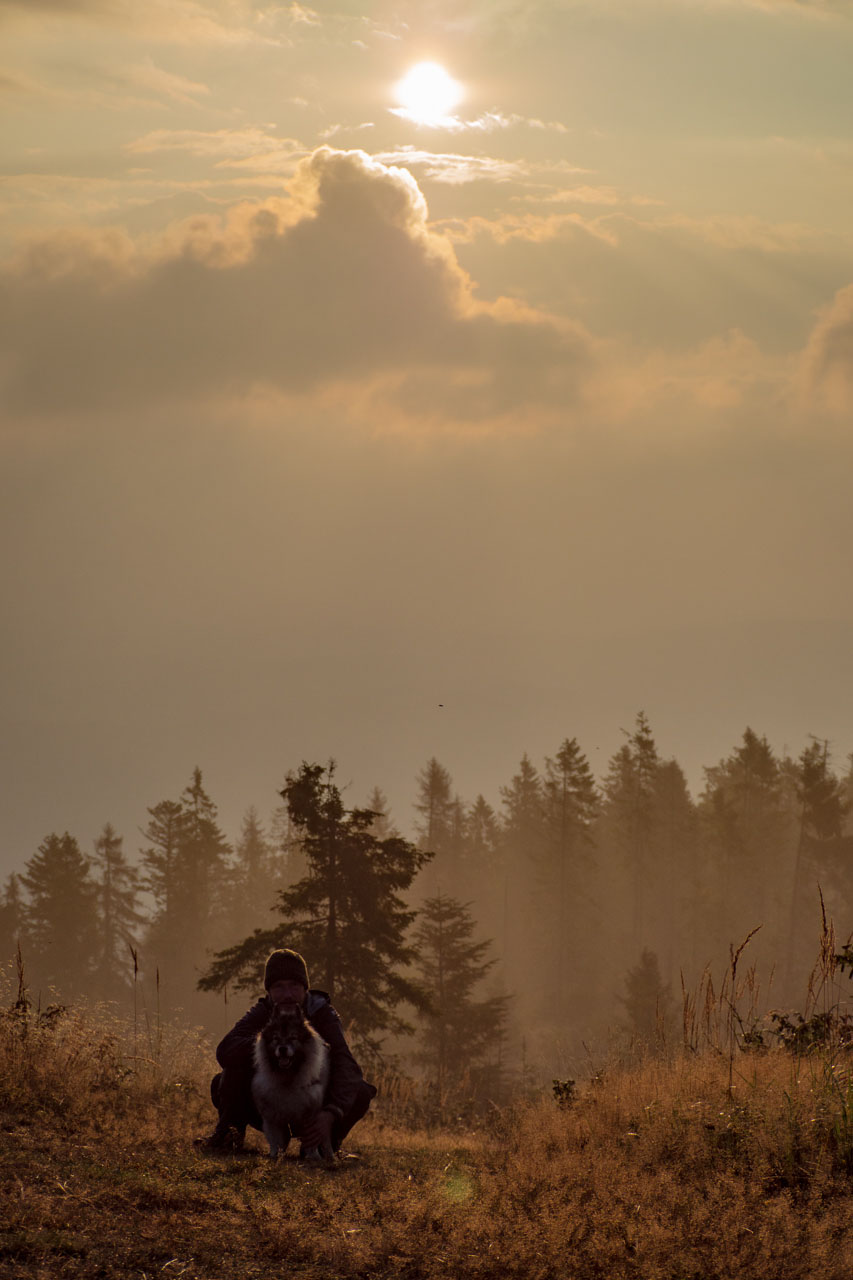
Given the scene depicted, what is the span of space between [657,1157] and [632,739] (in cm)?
6280

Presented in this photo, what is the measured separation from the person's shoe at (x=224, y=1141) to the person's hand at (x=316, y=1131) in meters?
0.65

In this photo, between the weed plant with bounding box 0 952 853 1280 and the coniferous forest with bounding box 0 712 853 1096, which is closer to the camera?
the weed plant with bounding box 0 952 853 1280

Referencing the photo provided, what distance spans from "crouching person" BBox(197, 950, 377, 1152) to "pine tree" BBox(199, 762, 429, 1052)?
1346 cm

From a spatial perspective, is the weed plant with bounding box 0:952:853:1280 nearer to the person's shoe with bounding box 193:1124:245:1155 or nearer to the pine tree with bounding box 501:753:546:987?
the person's shoe with bounding box 193:1124:245:1155

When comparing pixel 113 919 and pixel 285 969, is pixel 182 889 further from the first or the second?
pixel 285 969

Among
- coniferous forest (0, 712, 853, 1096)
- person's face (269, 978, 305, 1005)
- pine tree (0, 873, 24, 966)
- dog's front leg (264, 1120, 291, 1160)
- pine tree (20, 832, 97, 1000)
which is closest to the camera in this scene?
dog's front leg (264, 1120, 291, 1160)

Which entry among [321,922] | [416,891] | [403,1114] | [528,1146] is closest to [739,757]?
[416,891]

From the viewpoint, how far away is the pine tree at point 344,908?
2303 cm

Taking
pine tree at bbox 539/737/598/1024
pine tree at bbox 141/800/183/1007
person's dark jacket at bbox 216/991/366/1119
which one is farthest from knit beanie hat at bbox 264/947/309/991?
pine tree at bbox 141/800/183/1007

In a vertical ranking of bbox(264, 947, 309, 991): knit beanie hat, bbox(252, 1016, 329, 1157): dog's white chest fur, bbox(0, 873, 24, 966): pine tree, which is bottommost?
bbox(252, 1016, 329, 1157): dog's white chest fur

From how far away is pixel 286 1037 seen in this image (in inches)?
345

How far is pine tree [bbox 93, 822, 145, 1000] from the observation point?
70.8 m

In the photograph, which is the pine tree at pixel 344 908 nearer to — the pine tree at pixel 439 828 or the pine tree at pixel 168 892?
the pine tree at pixel 168 892

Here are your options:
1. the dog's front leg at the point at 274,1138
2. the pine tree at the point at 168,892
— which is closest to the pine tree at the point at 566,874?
the pine tree at the point at 168,892
